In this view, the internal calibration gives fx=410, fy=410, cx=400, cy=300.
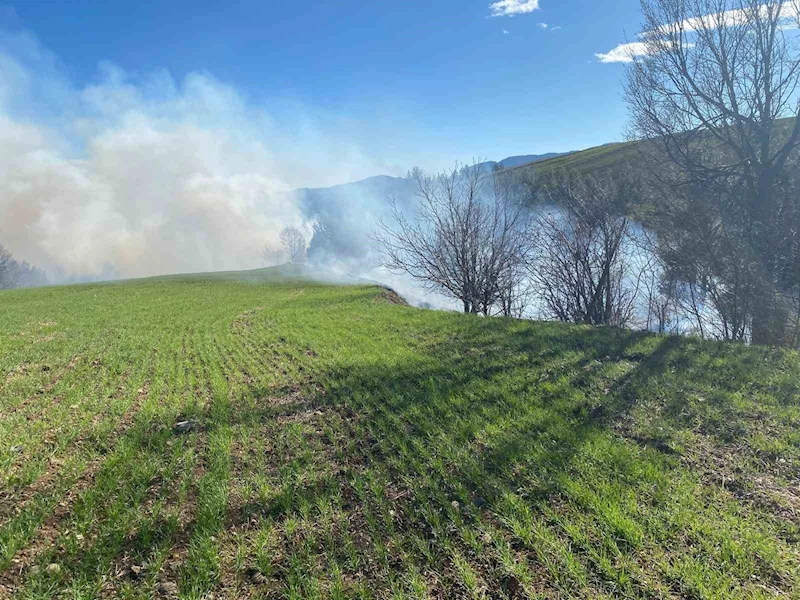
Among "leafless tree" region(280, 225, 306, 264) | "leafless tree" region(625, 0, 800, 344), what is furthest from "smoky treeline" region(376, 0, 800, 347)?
"leafless tree" region(280, 225, 306, 264)

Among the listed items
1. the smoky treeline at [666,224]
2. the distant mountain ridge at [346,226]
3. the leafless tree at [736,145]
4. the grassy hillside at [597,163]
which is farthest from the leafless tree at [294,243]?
the leafless tree at [736,145]

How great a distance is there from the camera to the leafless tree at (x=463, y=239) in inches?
878

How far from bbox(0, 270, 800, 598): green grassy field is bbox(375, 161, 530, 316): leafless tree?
522 inches

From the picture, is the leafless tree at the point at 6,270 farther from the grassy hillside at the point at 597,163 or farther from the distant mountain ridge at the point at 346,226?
the grassy hillside at the point at 597,163

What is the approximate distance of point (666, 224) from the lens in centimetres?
1938

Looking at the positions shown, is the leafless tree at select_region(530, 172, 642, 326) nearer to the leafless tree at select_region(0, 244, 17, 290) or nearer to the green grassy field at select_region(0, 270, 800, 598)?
the green grassy field at select_region(0, 270, 800, 598)

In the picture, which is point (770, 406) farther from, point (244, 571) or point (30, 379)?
point (30, 379)

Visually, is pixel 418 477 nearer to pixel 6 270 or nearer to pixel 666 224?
pixel 666 224

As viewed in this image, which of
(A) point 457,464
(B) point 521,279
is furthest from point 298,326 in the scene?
(B) point 521,279

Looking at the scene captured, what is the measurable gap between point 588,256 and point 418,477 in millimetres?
22665

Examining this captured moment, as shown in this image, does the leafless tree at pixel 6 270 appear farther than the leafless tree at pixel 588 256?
Yes

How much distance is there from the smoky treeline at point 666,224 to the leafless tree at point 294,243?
62227 millimetres

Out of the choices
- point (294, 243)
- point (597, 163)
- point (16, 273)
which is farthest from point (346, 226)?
point (16, 273)

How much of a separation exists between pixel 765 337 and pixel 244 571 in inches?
754
